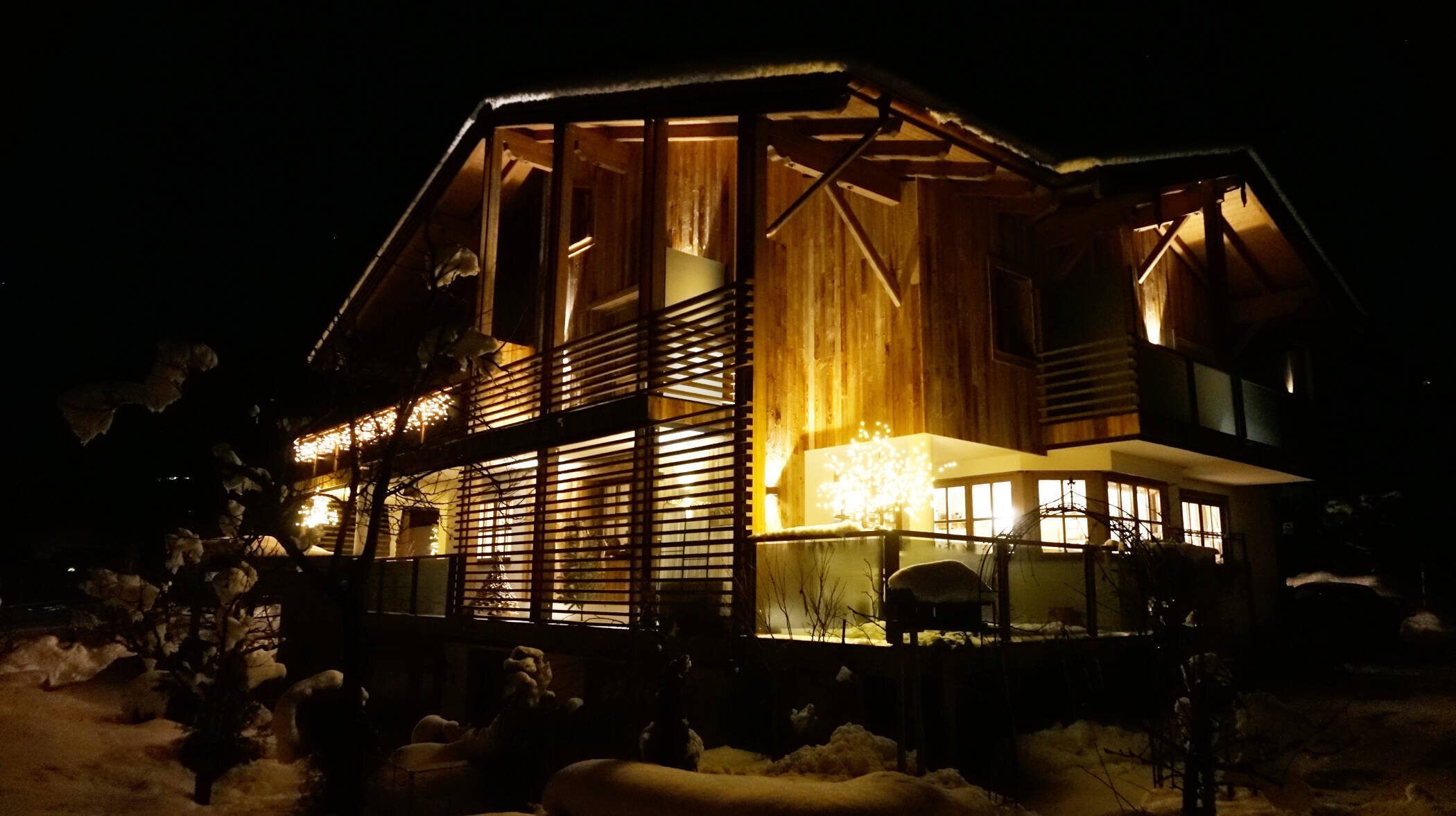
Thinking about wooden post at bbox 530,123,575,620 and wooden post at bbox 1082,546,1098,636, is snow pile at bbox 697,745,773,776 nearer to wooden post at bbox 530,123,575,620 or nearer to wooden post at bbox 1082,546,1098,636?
wooden post at bbox 1082,546,1098,636

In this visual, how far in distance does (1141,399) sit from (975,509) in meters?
3.12

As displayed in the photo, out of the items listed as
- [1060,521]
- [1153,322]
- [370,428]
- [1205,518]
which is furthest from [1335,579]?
[370,428]

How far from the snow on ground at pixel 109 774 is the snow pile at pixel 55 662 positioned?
2996 millimetres

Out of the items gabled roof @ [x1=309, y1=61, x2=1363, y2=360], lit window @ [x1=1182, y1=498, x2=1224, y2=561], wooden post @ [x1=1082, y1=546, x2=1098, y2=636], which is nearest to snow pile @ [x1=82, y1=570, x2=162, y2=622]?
gabled roof @ [x1=309, y1=61, x2=1363, y2=360]

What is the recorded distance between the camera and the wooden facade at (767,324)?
12430 mm

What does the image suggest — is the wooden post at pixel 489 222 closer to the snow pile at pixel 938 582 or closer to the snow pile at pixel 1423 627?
the snow pile at pixel 938 582

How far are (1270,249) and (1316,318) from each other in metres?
2.53

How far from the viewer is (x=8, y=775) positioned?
11.1m

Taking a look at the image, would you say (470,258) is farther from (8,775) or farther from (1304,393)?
(1304,393)

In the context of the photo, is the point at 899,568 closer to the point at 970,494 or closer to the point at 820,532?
the point at 820,532

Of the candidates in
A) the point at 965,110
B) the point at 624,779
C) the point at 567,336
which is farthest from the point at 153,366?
the point at 965,110

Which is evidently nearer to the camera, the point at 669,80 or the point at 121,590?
the point at 669,80

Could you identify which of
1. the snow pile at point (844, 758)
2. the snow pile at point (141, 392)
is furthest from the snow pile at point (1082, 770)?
the snow pile at point (141, 392)

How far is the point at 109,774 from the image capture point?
464 inches
